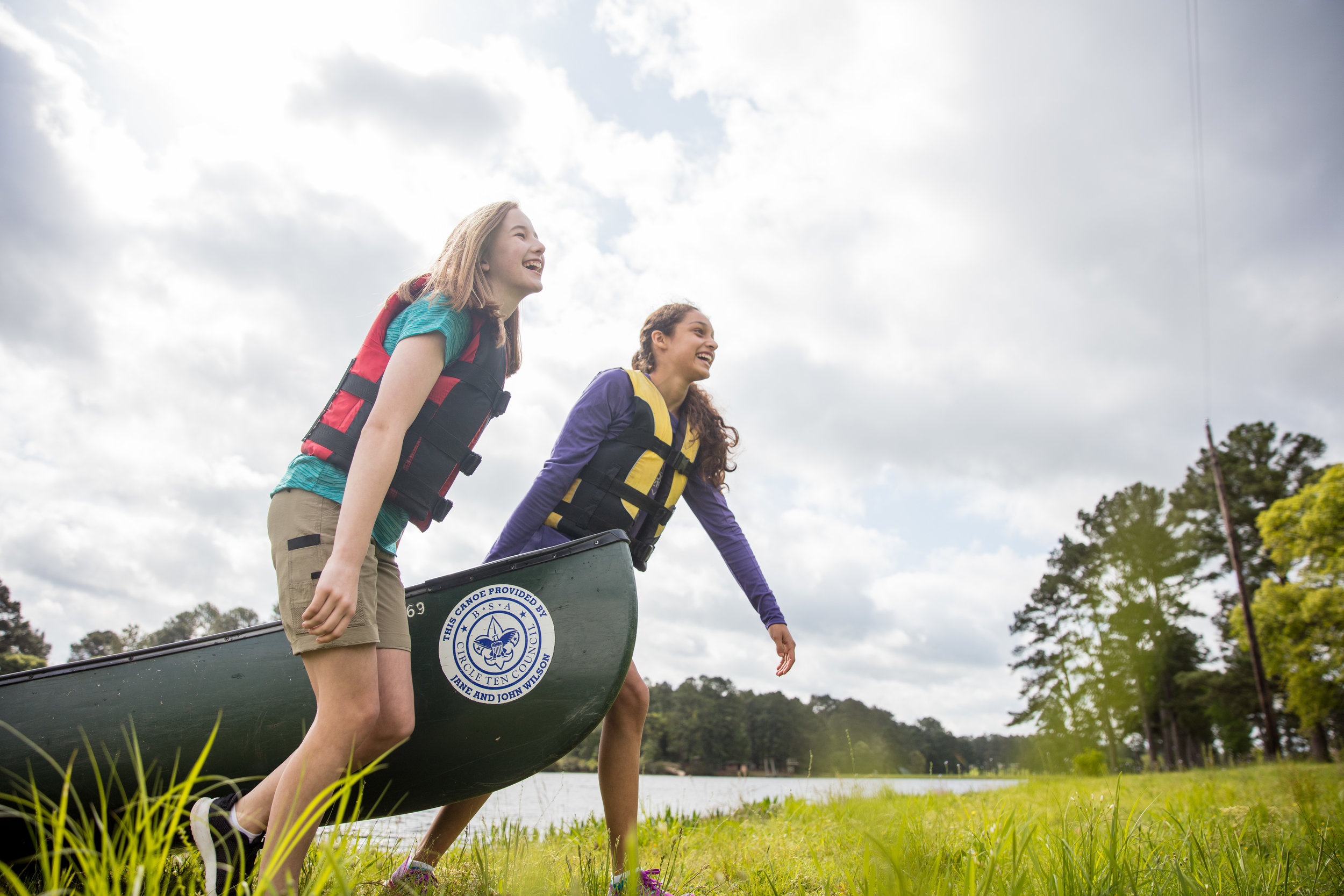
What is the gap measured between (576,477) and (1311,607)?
24.8 metres

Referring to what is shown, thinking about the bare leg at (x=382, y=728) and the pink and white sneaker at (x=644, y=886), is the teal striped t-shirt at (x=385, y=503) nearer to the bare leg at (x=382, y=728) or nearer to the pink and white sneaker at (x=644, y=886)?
the bare leg at (x=382, y=728)

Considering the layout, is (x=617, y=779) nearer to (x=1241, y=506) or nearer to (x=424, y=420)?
(x=424, y=420)

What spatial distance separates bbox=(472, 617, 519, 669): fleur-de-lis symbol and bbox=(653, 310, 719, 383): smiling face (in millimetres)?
1356

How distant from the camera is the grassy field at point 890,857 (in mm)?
1096

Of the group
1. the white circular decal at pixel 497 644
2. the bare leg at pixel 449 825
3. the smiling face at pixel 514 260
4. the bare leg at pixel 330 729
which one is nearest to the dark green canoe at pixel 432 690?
the white circular decal at pixel 497 644

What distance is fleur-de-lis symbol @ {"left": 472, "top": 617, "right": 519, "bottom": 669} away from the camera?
2186 millimetres

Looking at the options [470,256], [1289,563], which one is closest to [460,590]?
[470,256]

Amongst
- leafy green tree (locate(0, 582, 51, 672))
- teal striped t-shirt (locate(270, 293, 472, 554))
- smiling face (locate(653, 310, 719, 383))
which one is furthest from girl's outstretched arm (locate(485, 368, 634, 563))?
leafy green tree (locate(0, 582, 51, 672))

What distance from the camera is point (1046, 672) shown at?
3155 cm

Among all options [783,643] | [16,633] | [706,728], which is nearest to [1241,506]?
[706,728]

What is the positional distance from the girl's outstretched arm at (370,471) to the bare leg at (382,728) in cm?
23

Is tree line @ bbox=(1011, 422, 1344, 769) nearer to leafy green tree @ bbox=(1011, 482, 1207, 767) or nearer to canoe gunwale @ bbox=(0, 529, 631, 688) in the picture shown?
leafy green tree @ bbox=(1011, 482, 1207, 767)

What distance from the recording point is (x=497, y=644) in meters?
2.21

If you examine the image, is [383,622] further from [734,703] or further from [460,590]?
[734,703]
